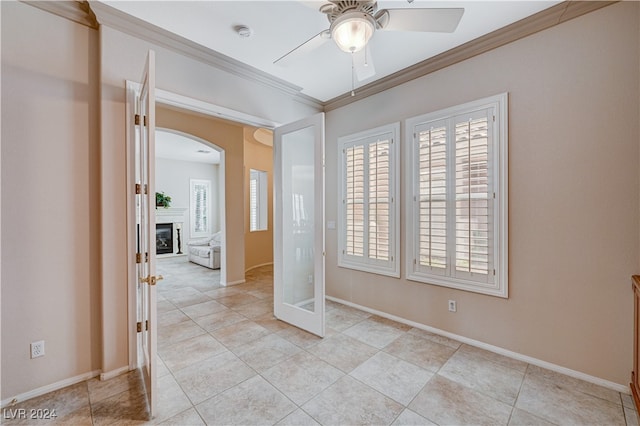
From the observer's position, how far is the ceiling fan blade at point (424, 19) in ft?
5.15

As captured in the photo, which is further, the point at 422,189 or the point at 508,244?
the point at 422,189

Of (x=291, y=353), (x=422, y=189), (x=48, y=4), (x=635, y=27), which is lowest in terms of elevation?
(x=291, y=353)

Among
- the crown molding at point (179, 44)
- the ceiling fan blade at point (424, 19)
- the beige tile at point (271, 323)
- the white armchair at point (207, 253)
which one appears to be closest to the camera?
the ceiling fan blade at point (424, 19)

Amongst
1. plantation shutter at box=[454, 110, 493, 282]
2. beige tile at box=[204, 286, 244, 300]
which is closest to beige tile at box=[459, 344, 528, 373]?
plantation shutter at box=[454, 110, 493, 282]

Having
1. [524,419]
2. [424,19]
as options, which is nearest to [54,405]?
[524,419]

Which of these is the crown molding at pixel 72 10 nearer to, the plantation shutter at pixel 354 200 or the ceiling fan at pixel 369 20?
the ceiling fan at pixel 369 20

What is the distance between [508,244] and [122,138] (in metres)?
3.52

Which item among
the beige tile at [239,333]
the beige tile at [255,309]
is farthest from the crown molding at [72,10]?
the beige tile at [255,309]

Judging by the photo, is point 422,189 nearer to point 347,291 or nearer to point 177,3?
point 347,291

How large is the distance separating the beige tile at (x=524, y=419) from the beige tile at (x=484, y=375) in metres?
0.10

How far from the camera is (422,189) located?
3029 mm

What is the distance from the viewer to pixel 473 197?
266 cm

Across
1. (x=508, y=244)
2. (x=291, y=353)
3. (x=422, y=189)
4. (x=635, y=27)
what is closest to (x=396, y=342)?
(x=291, y=353)

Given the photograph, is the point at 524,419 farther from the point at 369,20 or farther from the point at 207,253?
the point at 207,253
